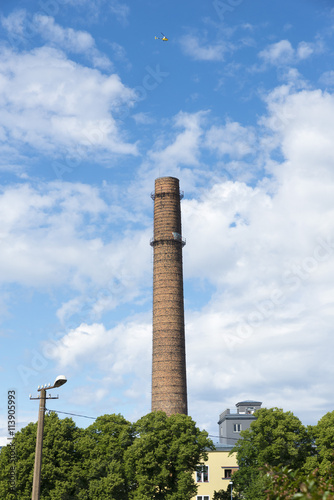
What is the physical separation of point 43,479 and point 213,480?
1276 inches

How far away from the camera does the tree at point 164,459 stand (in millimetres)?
49281

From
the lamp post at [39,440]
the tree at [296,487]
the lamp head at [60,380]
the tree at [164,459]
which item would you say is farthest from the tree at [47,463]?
the tree at [296,487]

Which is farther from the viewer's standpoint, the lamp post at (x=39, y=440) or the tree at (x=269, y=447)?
the tree at (x=269, y=447)

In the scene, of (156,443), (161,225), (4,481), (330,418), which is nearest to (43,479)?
(4,481)

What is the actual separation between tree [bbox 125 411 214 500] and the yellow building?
2296 cm

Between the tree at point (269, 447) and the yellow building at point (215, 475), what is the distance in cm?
1974

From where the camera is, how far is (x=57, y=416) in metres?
53.2

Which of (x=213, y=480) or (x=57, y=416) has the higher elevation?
(x=57, y=416)

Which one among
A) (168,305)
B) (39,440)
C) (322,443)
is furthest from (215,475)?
(39,440)

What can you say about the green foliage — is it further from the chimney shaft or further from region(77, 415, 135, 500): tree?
the chimney shaft

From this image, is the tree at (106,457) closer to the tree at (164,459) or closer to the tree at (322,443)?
the tree at (164,459)

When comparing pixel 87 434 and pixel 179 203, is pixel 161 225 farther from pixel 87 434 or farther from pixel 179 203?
pixel 87 434

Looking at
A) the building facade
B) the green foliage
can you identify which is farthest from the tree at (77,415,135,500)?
the building facade

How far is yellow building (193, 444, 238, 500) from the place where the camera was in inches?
2889
